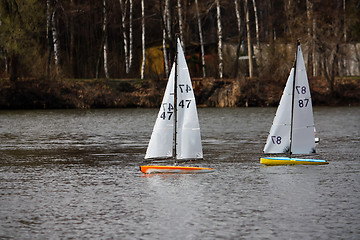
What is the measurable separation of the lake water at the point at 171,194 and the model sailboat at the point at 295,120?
2.57 feet

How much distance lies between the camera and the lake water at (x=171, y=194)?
14.7 metres

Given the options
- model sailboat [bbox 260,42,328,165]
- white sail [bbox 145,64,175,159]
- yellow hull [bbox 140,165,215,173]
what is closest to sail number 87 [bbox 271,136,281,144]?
model sailboat [bbox 260,42,328,165]

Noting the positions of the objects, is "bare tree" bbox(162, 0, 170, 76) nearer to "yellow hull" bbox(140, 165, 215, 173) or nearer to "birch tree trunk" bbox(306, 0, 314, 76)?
"birch tree trunk" bbox(306, 0, 314, 76)

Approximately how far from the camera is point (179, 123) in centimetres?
2158

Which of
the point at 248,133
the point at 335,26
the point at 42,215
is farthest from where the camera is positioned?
the point at 335,26

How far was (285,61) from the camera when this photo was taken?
67188 mm

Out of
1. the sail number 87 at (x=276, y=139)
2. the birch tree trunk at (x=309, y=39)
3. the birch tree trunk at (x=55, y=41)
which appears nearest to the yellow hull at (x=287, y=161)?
the sail number 87 at (x=276, y=139)

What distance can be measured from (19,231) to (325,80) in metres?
56.1

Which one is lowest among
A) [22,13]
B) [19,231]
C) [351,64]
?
[19,231]

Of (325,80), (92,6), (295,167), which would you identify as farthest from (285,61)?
(295,167)

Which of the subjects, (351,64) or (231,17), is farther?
(231,17)

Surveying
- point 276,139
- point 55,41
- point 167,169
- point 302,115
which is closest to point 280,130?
point 276,139

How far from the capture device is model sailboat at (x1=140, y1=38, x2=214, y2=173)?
21.2m

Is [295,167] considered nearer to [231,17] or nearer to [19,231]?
[19,231]
